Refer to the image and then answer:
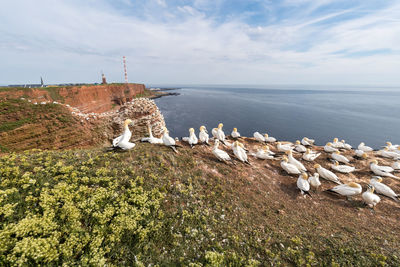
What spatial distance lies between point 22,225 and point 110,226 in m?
2.14

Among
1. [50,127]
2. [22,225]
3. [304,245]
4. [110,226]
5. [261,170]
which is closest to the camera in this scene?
[22,225]

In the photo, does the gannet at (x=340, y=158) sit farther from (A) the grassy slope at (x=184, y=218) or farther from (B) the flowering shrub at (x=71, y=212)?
(B) the flowering shrub at (x=71, y=212)

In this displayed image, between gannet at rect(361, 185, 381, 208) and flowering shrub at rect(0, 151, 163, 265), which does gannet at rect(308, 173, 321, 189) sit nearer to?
gannet at rect(361, 185, 381, 208)

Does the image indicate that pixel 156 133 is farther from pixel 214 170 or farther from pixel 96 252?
pixel 96 252

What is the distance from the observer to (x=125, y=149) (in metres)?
9.09

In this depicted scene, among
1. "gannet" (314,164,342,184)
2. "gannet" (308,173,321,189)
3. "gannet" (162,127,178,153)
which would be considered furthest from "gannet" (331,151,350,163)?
"gannet" (162,127,178,153)

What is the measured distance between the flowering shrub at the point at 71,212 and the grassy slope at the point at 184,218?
1.5 inches

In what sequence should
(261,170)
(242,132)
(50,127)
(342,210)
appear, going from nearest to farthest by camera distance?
1. (342,210)
2. (261,170)
3. (50,127)
4. (242,132)

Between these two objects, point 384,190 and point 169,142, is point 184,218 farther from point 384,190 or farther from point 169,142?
point 384,190

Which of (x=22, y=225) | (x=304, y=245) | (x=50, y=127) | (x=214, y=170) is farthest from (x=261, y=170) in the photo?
(x=50, y=127)

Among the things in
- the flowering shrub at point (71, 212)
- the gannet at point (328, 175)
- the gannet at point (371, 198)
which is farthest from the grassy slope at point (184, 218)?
the gannet at point (328, 175)

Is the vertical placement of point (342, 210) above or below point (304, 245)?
below

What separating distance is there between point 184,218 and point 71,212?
4082 millimetres

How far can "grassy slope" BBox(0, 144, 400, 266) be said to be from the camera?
470 cm
